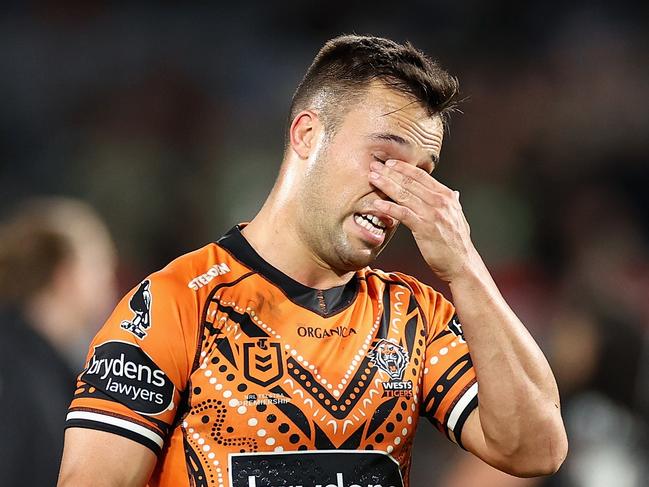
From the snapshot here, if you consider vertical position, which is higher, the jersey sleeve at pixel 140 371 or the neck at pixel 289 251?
the neck at pixel 289 251

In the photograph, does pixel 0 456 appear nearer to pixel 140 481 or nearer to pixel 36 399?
pixel 36 399

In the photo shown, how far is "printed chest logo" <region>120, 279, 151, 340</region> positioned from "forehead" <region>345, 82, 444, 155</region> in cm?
65

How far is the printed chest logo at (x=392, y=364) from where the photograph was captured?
7.77 ft

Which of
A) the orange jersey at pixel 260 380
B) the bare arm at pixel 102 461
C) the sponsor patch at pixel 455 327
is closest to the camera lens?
the bare arm at pixel 102 461

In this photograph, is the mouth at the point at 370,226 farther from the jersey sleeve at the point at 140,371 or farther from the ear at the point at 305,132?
the jersey sleeve at the point at 140,371

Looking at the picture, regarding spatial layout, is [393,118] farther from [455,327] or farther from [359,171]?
[455,327]

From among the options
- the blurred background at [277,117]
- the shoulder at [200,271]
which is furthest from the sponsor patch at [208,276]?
the blurred background at [277,117]

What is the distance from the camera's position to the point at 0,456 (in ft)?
10.8

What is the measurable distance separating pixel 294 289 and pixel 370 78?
56 centimetres

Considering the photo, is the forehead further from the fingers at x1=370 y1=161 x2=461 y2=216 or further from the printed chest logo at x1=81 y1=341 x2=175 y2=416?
the printed chest logo at x1=81 y1=341 x2=175 y2=416

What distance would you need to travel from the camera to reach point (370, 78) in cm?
249

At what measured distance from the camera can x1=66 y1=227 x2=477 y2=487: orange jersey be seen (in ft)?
7.10

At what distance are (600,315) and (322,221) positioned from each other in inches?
124

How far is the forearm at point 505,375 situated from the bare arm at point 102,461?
0.76 m
